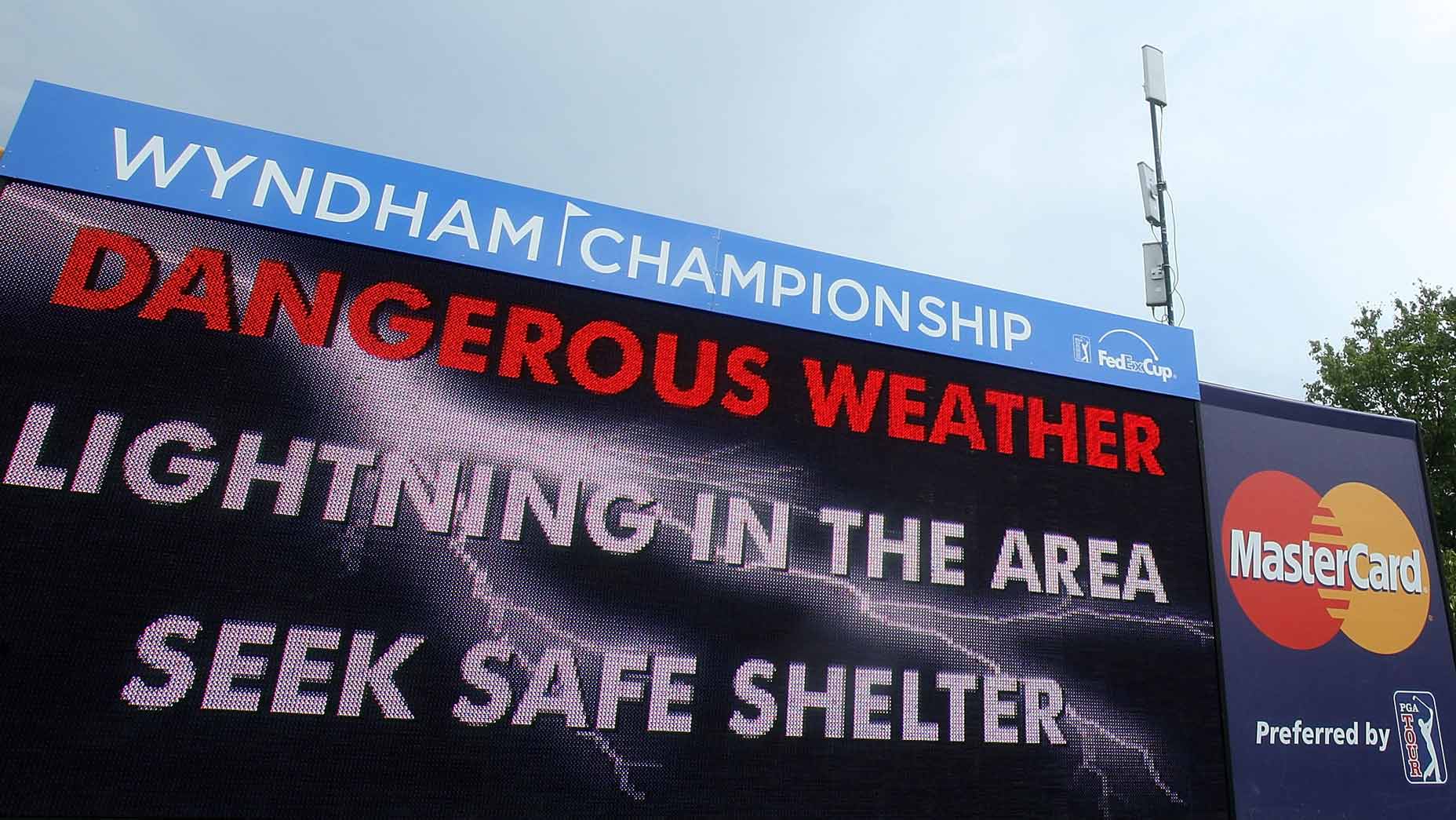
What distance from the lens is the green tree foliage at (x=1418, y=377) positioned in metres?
15.2

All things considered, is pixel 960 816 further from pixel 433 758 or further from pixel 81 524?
pixel 81 524

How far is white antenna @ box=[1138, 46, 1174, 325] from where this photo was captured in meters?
6.70

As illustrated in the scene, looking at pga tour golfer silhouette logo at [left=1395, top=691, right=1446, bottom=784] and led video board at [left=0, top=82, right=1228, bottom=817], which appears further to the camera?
pga tour golfer silhouette logo at [left=1395, top=691, right=1446, bottom=784]

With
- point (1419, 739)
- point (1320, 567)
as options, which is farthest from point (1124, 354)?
point (1419, 739)

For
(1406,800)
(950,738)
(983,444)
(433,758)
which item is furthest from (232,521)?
(1406,800)

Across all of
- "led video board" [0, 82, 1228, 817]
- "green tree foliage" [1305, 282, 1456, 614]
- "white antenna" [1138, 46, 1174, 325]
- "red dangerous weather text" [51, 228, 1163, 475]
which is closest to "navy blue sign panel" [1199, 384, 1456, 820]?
"led video board" [0, 82, 1228, 817]

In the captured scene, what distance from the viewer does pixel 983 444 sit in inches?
154

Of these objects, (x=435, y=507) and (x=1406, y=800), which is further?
(x=1406, y=800)

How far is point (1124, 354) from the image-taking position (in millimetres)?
4430

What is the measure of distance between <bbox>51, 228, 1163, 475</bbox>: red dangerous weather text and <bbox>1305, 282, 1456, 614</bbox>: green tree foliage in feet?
46.7

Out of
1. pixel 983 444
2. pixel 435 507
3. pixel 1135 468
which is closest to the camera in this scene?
pixel 435 507

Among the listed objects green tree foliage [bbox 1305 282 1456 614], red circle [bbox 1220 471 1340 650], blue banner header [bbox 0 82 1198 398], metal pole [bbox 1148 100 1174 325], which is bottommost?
red circle [bbox 1220 471 1340 650]

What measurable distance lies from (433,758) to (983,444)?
2.42 m

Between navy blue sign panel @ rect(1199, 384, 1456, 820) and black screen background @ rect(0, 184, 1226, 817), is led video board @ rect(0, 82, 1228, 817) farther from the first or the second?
navy blue sign panel @ rect(1199, 384, 1456, 820)
